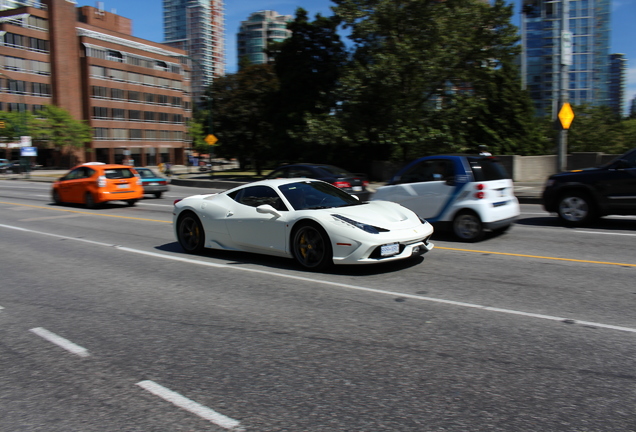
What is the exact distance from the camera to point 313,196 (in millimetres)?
8273

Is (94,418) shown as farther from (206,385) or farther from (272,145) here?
(272,145)

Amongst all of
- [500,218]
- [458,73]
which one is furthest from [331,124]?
[500,218]

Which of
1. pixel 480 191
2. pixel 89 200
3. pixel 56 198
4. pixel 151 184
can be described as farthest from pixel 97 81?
pixel 480 191

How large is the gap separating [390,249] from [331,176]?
10266 mm

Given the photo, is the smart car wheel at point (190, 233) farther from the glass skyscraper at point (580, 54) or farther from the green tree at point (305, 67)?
the glass skyscraper at point (580, 54)

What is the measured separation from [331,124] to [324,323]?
2450 centimetres

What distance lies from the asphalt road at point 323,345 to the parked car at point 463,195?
134cm

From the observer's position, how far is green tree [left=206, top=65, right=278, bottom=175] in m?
46.8

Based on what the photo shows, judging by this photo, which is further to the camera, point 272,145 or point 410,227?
point 272,145

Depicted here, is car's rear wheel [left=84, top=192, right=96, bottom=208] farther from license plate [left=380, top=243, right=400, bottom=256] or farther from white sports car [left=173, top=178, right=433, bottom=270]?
license plate [left=380, top=243, right=400, bottom=256]

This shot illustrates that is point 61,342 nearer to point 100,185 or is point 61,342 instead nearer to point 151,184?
point 100,185

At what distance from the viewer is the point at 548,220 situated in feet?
43.1

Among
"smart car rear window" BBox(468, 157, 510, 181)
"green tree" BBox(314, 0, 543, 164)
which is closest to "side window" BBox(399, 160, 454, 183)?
"smart car rear window" BBox(468, 157, 510, 181)

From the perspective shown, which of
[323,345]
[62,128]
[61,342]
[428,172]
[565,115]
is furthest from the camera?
[62,128]
